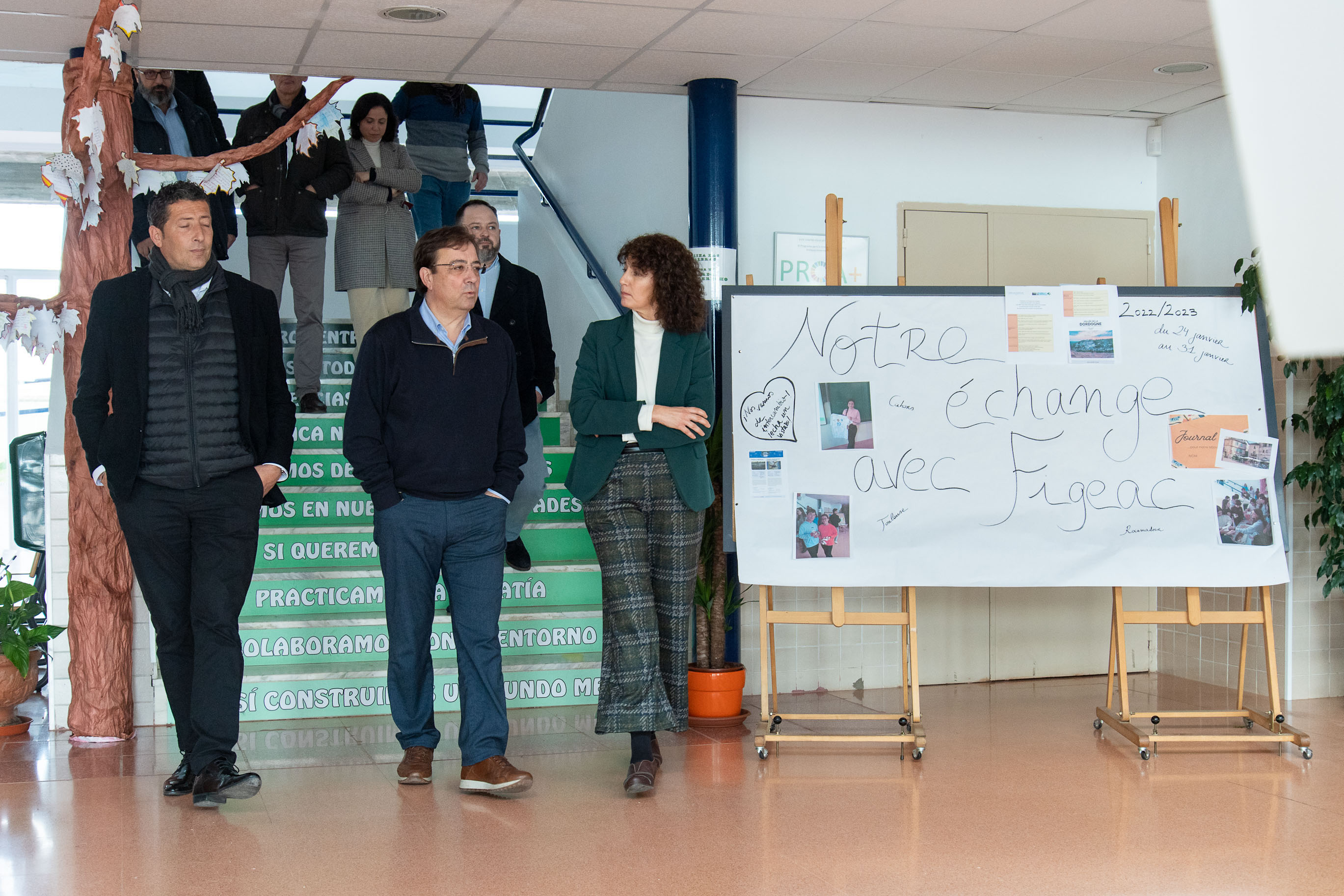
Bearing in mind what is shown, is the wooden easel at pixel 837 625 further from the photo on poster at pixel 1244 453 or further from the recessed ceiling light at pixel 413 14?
the recessed ceiling light at pixel 413 14

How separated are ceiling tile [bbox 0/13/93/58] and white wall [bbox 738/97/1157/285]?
2.69 meters

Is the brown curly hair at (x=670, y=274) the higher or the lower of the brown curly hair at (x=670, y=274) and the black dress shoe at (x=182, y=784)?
the higher

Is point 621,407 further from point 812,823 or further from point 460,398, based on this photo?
point 812,823

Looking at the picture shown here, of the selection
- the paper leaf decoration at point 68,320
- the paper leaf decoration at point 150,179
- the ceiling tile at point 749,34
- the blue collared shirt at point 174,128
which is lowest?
the paper leaf decoration at point 68,320

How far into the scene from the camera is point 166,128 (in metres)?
5.32

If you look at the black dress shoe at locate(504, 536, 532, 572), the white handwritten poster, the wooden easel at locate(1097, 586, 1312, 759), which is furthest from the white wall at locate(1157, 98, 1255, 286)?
the black dress shoe at locate(504, 536, 532, 572)

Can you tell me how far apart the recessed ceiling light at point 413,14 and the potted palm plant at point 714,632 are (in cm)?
186

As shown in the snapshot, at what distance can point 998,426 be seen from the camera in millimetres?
4465

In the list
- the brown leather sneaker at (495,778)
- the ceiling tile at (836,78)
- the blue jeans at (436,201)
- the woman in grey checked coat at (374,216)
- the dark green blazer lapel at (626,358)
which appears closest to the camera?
the brown leather sneaker at (495,778)

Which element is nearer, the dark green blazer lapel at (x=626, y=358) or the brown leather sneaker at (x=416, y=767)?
the brown leather sneaker at (x=416, y=767)

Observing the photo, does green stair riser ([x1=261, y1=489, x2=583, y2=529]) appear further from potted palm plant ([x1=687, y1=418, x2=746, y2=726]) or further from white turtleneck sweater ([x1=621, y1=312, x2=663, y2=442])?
white turtleneck sweater ([x1=621, y1=312, x2=663, y2=442])

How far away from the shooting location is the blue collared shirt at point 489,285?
4.64m

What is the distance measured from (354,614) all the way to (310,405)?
1.44 m

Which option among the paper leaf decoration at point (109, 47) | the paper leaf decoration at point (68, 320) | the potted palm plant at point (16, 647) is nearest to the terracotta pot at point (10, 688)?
the potted palm plant at point (16, 647)
